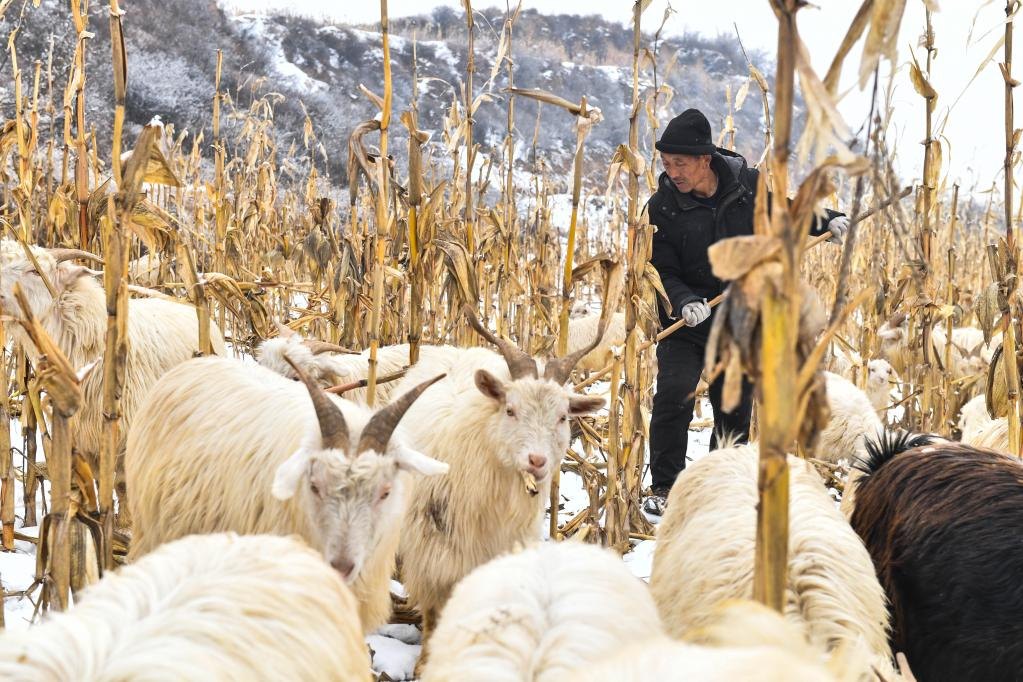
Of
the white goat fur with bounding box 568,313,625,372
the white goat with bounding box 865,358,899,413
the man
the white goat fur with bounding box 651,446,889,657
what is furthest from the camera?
the white goat fur with bounding box 568,313,625,372

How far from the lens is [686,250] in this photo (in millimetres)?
5539

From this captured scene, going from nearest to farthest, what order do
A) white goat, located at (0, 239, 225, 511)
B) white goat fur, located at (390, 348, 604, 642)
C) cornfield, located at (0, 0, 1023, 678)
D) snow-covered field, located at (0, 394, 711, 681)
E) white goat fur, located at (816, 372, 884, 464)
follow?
cornfield, located at (0, 0, 1023, 678)
snow-covered field, located at (0, 394, 711, 681)
white goat fur, located at (390, 348, 604, 642)
white goat, located at (0, 239, 225, 511)
white goat fur, located at (816, 372, 884, 464)

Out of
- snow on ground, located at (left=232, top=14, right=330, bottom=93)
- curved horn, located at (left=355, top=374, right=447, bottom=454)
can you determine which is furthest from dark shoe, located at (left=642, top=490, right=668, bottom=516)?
snow on ground, located at (left=232, top=14, right=330, bottom=93)

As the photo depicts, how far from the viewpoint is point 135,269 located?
800 cm

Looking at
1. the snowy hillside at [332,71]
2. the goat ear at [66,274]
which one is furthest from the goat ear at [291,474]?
the snowy hillside at [332,71]

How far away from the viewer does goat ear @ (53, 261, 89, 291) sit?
4867 mm

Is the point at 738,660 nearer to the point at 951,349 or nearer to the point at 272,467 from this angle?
the point at 272,467

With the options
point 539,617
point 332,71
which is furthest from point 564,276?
point 332,71

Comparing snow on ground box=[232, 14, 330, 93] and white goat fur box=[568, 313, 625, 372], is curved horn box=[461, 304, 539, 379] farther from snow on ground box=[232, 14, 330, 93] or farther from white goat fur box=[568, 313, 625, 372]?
snow on ground box=[232, 14, 330, 93]

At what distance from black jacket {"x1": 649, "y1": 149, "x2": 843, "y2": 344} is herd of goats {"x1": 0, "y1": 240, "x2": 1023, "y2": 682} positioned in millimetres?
1382

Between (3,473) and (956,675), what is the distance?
412cm

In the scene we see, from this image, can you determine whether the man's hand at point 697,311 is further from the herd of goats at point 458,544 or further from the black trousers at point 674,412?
the herd of goats at point 458,544

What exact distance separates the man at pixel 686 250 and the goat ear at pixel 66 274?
3521mm

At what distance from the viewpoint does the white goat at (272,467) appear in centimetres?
291
